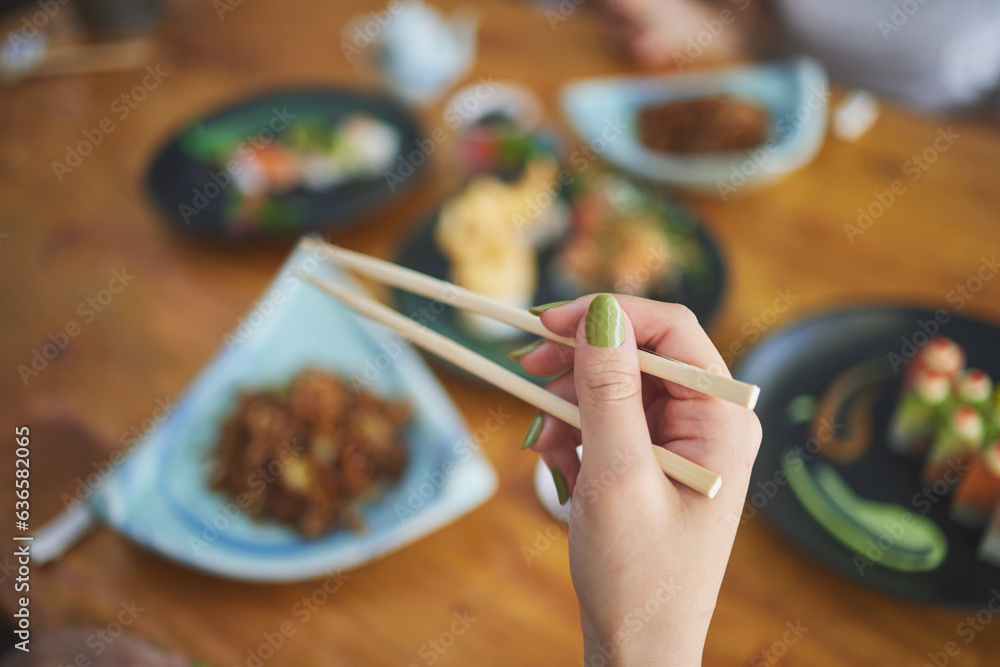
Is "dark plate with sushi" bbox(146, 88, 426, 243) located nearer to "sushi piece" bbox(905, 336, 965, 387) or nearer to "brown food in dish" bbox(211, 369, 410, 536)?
"brown food in dish" bbox(211, 369, 410, 536)

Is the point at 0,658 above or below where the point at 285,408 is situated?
below

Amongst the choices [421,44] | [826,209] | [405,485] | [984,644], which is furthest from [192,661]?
[421,44]

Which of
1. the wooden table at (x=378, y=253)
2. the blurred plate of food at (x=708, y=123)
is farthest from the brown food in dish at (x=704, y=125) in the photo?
the wooden table at (x=378, y=253)

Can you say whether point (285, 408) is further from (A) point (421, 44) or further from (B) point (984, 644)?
(A) point (421, 44)

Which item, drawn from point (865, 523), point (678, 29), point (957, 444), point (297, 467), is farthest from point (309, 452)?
point (678, 29)

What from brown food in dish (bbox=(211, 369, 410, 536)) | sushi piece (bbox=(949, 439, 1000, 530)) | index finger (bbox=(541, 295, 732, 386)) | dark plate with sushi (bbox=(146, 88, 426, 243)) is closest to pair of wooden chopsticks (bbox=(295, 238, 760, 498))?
index finger (bbox=(541, 295, 732, 386))

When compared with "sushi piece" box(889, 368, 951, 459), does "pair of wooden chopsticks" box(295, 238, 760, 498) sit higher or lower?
higher
